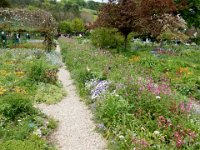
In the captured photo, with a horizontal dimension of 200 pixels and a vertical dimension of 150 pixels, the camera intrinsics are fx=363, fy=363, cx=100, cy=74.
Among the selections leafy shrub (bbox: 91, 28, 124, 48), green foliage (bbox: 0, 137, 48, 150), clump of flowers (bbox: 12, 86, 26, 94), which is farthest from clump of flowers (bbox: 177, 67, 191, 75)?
leafy shrub (bbox: 91, 28, 124, 48)

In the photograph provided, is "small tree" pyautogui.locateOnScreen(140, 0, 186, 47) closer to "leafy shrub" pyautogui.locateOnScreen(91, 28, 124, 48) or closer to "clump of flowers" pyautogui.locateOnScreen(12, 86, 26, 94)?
"leafy shrub" pyautogui.locateOnScreen(91, 28, 124, 48)

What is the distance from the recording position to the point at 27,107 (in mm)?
10102

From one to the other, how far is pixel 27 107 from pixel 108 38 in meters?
17.4

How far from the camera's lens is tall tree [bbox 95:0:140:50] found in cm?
2355

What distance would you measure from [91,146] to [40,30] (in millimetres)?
23532

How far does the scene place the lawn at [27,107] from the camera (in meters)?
8.17

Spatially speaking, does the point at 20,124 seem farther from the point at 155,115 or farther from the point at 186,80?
the point at 186,80

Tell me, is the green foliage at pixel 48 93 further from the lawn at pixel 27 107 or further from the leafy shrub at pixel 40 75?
the leafy shrub at pixel 40 75

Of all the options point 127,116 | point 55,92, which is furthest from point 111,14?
point 127,116

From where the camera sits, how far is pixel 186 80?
1461cm

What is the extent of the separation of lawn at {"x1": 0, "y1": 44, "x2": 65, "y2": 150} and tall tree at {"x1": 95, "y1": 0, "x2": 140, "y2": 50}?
895cm

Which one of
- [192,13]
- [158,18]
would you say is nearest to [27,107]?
[158,18]

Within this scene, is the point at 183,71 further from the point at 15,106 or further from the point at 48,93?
the point at 15,106

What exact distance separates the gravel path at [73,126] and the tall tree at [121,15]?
35.5 ft
